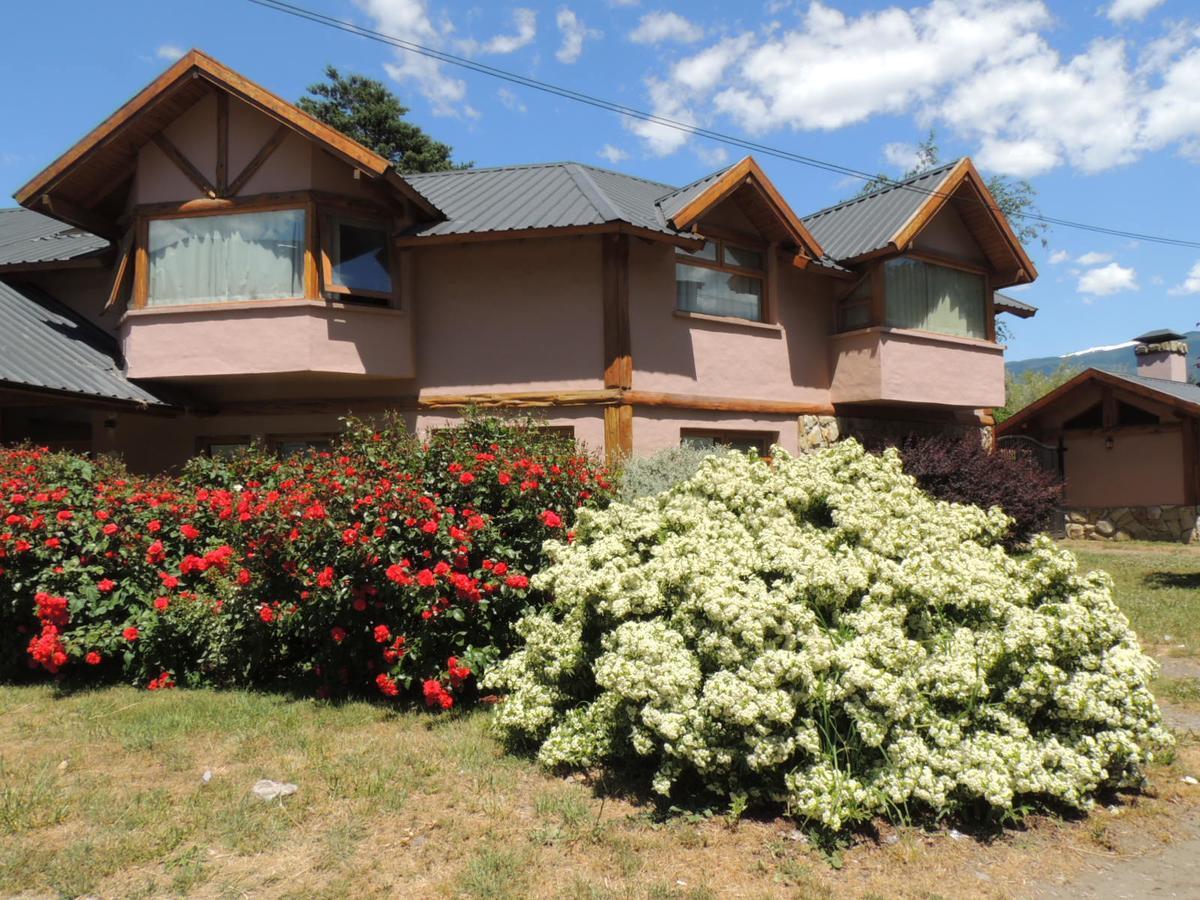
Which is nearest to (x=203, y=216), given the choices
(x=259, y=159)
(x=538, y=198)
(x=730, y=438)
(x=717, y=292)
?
(x=259, y=159)

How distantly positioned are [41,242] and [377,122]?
71.5 ft

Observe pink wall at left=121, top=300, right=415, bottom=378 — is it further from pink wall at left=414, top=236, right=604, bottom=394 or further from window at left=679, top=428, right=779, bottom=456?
window at left=679, top=428, right=779, bottom=456

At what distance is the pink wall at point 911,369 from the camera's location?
1306 cm

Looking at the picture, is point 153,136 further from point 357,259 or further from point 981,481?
point 981,481

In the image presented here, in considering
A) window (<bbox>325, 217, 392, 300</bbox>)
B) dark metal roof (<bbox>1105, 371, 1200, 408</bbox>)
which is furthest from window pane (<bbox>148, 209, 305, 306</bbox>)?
dark metal roof (<bbox>1105, 371, 1200, 408</bbox>)

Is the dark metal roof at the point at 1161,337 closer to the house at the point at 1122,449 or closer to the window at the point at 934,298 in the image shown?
the house at the point at 1122,449

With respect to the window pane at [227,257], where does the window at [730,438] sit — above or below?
below

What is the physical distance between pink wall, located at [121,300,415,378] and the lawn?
636 cm

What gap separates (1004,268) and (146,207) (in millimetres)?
13984

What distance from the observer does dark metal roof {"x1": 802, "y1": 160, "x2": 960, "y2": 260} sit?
13188mm

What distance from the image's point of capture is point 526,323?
11.7 m

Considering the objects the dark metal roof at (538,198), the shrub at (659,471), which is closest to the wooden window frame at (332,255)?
the dark metal roof at (538,198)

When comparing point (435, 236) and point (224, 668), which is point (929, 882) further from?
point (435, 236)

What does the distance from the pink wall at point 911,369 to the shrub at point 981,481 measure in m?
0.88
